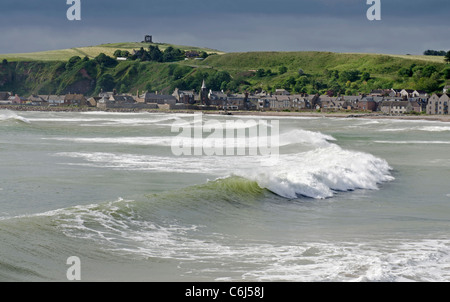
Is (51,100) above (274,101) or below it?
above

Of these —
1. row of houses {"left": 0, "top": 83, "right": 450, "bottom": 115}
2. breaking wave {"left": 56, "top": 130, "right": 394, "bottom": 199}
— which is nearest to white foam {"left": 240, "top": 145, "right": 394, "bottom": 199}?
breaking wave {"left": 56, "top": 130, "right": 394, "bottom": 199}

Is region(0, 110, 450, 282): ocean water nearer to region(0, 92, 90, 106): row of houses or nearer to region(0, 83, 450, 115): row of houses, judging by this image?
region(0, 83, 450, 115): row of houses

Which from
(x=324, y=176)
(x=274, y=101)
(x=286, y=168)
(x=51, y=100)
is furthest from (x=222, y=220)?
(x=51, y=100)

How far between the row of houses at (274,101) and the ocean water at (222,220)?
105 m

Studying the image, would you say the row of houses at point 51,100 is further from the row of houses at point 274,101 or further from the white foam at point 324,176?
the white foam at point 324,176

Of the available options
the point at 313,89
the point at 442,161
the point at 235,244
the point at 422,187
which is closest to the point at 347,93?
the point at 313,89

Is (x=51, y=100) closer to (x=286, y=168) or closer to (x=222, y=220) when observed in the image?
(x=286, y=168)

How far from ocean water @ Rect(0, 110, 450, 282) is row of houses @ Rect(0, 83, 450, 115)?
105 meters

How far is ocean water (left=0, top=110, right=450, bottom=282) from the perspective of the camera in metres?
11.9

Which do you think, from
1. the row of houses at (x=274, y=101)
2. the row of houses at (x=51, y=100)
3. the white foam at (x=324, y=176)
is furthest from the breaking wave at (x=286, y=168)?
the row of houses at (x=51, y=100)

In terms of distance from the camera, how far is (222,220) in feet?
55.9

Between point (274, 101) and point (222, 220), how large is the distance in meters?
145
